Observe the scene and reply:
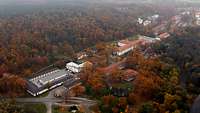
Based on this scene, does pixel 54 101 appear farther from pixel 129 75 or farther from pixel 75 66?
pixel 129 75

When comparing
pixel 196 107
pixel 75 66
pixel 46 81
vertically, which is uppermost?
pixel 196 107

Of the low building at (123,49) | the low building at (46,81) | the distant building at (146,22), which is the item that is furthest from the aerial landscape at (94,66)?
the distant building at (146,22)

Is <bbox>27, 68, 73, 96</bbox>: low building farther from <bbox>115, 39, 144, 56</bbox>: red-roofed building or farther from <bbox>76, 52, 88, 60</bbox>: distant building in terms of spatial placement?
<bbox>115, 39, 144, 56</bbox>: red-roofed building

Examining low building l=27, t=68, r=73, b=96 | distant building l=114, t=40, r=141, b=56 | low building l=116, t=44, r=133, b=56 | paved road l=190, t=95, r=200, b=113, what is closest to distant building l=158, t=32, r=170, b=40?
distant building l=114, t=40, r=141, b=56

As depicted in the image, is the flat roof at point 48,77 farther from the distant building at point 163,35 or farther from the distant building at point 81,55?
the distant building at point 163,35

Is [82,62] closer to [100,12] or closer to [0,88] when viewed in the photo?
[0,88]

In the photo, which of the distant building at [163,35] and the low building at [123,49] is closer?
the low building at [123,49]

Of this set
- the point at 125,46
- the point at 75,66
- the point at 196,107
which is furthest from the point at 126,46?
the point at 196,107
